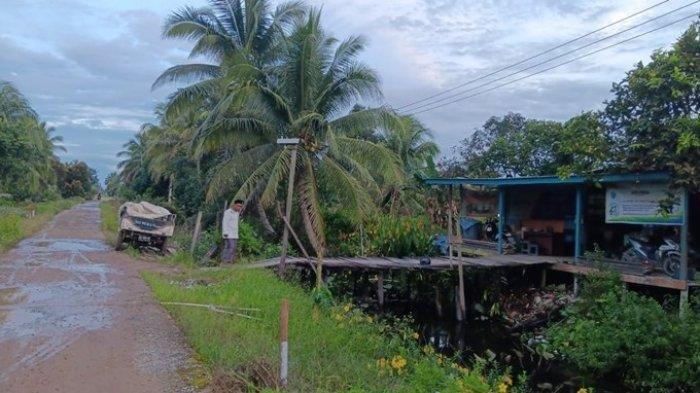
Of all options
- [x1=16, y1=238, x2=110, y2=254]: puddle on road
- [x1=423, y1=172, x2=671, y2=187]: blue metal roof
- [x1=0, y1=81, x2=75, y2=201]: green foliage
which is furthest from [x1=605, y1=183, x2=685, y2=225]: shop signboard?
[x1=0, y1=81, x2=75, y2=201]: green foliage

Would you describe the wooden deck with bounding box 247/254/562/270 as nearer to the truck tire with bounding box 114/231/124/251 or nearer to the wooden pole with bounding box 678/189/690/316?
the wooden pole with bounding box 678/189/690/316

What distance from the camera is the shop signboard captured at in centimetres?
1270

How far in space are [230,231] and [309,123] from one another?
3815 mm

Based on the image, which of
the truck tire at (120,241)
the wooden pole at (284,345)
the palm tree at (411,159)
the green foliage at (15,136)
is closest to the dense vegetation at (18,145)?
the green foliage at (15,136)

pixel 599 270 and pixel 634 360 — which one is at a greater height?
pixel 599 270

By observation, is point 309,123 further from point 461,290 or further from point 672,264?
point 672,264

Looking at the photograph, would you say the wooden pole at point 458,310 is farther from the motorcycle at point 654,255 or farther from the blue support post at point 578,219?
the motorcycle at point 654,255

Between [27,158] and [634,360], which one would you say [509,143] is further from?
[27,158]

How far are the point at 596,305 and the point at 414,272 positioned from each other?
5.45m

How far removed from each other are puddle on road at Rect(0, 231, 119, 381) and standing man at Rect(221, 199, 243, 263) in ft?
9.24

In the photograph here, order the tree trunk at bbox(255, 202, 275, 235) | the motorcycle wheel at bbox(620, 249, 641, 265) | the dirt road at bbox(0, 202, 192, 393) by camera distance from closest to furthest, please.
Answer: the dirt road at bbox(0, 202, 192, 393)
the motorcycle wheel at bbox(620, 249, 641, 265)
the tree trunk at bbox(255, 202, 275, 235)

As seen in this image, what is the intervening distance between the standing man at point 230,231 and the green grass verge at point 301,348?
2.99 metres

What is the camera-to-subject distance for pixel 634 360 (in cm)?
1038

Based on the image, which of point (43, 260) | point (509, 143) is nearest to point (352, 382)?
point (43, 260)
